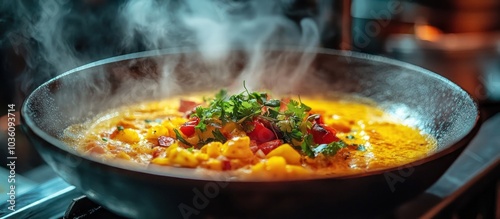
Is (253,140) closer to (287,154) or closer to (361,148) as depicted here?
(287,154)

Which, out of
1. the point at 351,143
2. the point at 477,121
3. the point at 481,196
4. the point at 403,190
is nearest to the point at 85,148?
the point at 351,143

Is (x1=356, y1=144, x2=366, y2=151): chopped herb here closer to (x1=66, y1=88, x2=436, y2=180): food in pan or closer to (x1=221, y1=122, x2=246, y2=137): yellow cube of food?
(x1=66, y1=88, x2=436, y2=180): food in pan

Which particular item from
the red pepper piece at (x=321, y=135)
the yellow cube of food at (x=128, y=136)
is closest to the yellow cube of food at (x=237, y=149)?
the red pepper piece at (x=321, y=135)

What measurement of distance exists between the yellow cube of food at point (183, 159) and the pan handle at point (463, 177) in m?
A: 0.76

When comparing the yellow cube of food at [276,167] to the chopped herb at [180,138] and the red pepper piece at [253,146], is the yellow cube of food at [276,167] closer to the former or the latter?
the red pepper piece at [253,146]

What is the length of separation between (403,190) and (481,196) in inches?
40.5

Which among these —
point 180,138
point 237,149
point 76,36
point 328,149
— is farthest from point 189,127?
point 76,36

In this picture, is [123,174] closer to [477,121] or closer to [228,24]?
[477,121]

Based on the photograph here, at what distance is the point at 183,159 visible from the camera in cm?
137

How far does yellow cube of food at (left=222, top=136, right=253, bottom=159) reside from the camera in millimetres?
1447

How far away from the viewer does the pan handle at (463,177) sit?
6.03ft

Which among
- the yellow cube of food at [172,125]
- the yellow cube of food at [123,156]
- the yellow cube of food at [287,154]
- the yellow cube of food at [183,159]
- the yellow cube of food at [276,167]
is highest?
the yellow cube of food at [172,125]

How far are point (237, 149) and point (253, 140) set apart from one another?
0.19 metres

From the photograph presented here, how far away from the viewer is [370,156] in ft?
5.74
